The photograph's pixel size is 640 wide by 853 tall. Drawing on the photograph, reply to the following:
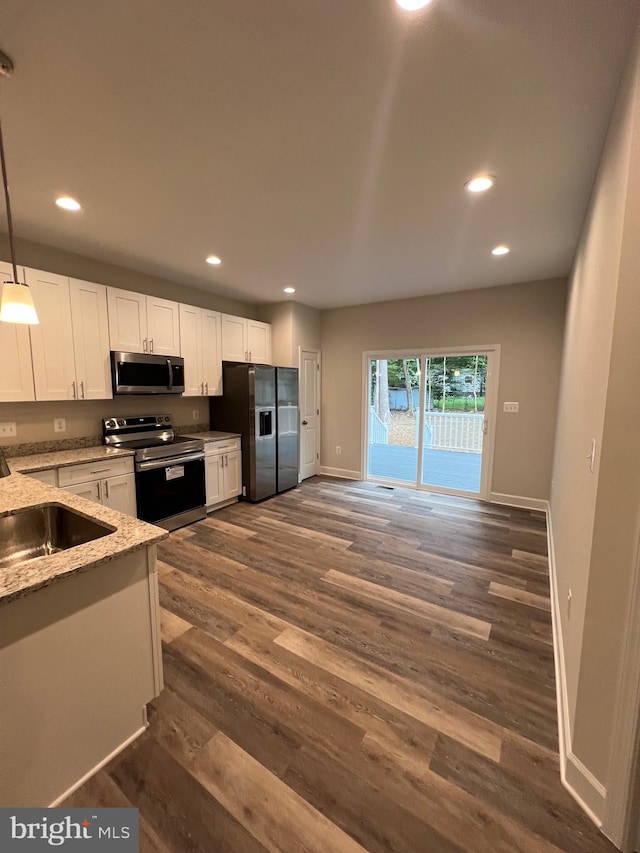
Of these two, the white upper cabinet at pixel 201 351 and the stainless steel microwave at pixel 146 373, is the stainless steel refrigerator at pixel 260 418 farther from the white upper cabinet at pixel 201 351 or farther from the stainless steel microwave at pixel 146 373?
the stainless steel microwave at pixel 146 373

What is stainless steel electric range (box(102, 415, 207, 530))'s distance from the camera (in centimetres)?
333

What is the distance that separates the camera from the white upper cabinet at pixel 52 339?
2820mm

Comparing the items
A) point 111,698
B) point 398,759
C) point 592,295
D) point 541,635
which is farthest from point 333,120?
point 541,635

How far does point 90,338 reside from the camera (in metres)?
3.15

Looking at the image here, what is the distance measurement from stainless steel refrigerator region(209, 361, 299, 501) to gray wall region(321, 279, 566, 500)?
1585mm

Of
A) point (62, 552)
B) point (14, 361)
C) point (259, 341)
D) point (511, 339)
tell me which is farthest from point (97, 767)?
point (511, 339)

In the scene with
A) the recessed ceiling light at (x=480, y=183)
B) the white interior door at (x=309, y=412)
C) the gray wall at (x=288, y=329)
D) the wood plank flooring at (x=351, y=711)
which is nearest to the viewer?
the wood plank flooring at (x=351, y=711)

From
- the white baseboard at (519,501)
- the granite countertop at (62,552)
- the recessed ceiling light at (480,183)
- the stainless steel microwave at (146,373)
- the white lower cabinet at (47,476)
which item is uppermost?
the recessed ceiling light at (480,183)

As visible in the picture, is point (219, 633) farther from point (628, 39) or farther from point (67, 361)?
point (628, 39)

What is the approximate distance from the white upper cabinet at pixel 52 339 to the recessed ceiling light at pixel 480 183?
10.5ft

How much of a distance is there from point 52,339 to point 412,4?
318 cm

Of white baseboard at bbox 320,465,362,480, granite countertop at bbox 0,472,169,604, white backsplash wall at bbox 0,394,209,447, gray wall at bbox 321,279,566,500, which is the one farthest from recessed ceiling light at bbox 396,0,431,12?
white baseboard at bbox 320,465,362,480

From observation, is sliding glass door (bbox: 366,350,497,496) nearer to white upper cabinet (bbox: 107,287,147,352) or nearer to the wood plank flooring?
the wood plank flooring

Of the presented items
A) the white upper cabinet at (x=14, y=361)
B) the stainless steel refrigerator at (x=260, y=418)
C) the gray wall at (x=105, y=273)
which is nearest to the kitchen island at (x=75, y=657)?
the white upper cabinet at (x=14, y=361)
